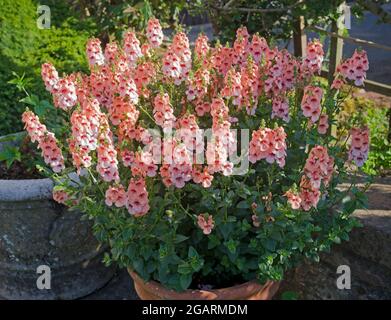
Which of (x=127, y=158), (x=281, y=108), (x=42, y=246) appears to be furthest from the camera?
(x=42, y=246)

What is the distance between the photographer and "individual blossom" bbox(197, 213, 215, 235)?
236 cm

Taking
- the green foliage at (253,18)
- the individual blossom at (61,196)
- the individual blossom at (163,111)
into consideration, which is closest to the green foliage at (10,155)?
the individual blossom at (61,196)

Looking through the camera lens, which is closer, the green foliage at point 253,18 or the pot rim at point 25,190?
the pot rim at point 25,190

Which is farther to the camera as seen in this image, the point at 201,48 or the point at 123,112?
the point at 201,48

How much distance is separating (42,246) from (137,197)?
37.3 inches

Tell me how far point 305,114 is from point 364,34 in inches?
229

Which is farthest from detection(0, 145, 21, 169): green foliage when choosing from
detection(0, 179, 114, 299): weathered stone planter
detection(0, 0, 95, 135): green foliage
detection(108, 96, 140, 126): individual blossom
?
detection(108, 96, 140, 126): individual blossom

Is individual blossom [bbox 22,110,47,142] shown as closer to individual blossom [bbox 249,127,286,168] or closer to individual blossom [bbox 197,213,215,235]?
individual blossom [bbox 197,213,215,235]

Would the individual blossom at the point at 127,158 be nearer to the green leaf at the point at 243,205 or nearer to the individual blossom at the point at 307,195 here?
the green leaf at the point at 243,205

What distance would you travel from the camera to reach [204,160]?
2.36m

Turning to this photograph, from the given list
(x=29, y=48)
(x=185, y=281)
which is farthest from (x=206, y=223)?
(x=29, y=48)

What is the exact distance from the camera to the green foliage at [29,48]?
3502 millimetres

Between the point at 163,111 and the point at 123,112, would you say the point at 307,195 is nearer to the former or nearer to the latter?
the point at 163,111

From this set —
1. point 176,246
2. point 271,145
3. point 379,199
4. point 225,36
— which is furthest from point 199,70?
point 225,36
